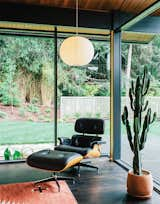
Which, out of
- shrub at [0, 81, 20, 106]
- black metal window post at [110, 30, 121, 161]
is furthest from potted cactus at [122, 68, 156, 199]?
shrub at [0, 81, 20, 106]

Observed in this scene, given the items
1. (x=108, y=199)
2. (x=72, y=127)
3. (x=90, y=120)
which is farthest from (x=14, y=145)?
(x=108, y=199)

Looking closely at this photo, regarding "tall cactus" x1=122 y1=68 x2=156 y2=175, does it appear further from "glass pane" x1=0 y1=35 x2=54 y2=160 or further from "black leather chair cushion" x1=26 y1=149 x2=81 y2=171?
"glass pane" x1=0 y1=35 x2=54 y2=160

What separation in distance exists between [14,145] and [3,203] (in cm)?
194

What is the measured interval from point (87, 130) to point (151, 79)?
139cm

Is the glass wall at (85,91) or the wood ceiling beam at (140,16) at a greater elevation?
the wood ceiling beam at (140,16)

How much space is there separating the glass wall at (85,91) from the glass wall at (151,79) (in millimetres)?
343

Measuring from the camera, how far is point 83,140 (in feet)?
14.7

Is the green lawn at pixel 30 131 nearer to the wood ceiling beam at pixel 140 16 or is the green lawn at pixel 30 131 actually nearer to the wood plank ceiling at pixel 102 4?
the wood ceiling beam at pixel 140 16

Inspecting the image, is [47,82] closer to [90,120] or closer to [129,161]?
[90,120]

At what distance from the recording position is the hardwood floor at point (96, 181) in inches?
123

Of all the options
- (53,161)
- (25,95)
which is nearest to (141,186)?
(53,161)

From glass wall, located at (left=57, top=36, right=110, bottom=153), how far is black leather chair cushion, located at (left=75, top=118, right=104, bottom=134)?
40 centimetres

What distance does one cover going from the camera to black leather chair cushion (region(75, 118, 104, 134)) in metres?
4.39

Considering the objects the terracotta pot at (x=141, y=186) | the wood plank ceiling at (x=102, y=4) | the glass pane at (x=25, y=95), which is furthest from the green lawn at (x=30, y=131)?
the wood plank ceiling at (x=102, y=4)
